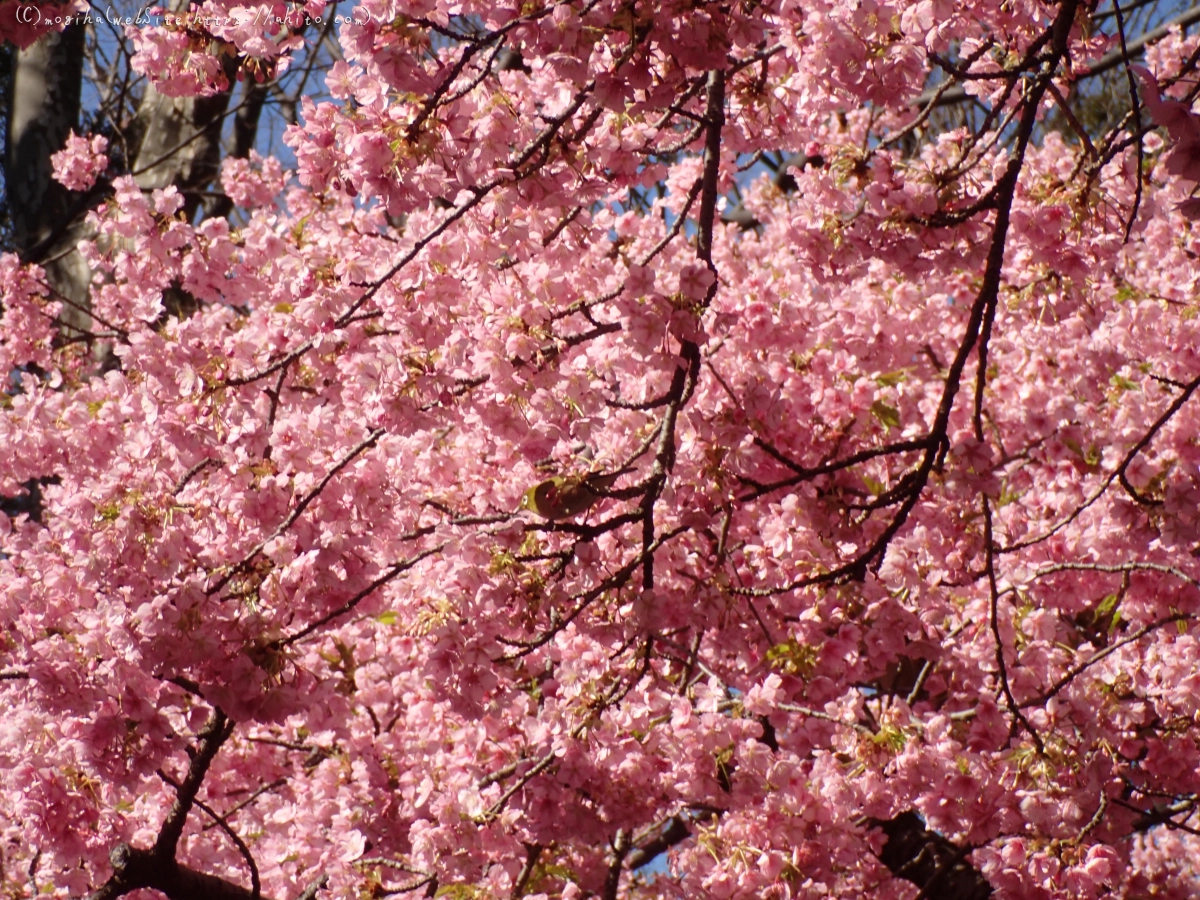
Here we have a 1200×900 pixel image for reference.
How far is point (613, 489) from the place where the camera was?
122 inches

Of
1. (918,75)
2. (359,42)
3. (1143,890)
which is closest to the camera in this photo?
A: (359,42)

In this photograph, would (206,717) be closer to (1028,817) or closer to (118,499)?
(118,499)

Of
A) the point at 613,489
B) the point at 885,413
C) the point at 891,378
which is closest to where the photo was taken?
the point at 613,489

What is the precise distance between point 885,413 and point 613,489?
4.82 feet

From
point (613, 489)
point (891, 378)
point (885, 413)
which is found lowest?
point (613, 489)

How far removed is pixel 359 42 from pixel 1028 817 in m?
2.92

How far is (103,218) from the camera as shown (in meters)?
4.48

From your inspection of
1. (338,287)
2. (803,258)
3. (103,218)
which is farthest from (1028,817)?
(103,218)

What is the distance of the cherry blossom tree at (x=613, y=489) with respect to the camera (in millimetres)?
2664

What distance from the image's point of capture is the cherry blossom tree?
105 inches

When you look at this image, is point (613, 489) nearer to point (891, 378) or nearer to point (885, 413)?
point (885, 413)

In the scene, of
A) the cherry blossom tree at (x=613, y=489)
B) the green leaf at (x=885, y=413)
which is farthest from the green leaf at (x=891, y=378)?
the green leaf at (x=885, y=413)

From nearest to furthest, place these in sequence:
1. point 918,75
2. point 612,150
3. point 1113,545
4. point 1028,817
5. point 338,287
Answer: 1. point 918,75
2. point 612,150
3. point 338,287
4. point 1028,817
5. point 1113,545

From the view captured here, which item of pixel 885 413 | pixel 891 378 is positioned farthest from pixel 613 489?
pixel 891 378
